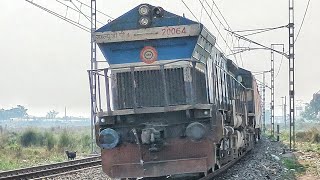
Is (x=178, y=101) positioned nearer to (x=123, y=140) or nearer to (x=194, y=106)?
(x=194, y=106)

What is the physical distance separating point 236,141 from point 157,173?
5.75 metres

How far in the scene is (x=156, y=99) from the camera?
1319cm

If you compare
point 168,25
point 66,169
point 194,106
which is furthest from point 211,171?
point 66,169

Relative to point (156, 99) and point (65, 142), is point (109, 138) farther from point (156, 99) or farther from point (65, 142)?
point (65, 142)

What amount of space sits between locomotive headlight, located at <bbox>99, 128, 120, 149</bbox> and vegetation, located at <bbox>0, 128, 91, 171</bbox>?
44.7ft

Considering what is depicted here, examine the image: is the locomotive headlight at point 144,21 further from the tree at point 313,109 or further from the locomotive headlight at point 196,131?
the tree at point 313,109

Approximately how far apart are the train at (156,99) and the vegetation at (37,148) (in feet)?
44.3

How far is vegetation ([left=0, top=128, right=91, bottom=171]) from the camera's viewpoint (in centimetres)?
2928

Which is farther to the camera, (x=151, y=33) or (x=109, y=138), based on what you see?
(x=151, y=33)

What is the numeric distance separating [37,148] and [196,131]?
32.8 meters

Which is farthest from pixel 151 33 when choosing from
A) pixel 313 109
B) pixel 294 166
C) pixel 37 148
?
pixel 313 109

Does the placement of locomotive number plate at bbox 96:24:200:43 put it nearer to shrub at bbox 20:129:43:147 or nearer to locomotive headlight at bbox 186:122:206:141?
locomotive headlight at bbox 186:122:206:141

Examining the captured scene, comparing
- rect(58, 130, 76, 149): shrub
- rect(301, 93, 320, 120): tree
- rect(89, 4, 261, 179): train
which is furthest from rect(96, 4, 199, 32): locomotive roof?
rect(301, 93, 320, 120): tree

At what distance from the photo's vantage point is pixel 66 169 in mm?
20578
